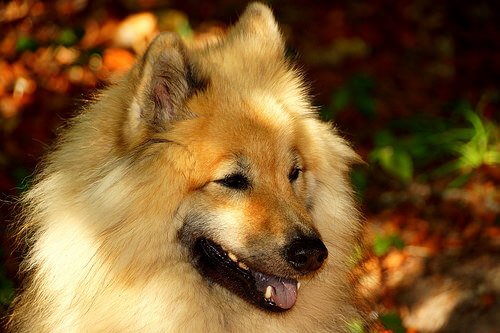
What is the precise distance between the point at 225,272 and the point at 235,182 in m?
0.35

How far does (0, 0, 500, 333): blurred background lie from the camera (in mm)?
4883

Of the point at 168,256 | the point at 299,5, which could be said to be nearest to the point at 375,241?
the point at 168,256

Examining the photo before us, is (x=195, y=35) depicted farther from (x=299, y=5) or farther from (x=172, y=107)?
(x=172, y=107)

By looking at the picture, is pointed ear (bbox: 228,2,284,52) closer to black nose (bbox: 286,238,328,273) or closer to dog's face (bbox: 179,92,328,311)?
dog's face (bbox: 179,92,328,311)

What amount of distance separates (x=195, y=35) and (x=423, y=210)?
2.76 m


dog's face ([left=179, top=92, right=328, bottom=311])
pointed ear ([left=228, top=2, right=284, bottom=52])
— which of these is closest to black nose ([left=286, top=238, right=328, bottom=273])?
dog's face ([left=179, top=92, right=328, bottom=311])

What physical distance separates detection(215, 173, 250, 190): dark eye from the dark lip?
0.74 ft

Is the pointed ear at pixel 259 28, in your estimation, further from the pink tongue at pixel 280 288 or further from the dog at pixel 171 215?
the pink tongue at pixel 280 288

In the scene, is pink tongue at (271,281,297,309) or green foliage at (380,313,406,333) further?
green foliage at (380,313,406,333)

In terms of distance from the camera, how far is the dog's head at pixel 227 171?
304cm

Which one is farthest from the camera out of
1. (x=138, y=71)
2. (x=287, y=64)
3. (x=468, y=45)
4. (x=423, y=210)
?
(x=468, y=45)

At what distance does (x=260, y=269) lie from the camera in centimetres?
309

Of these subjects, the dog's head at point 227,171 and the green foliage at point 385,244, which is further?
the green foliage at point 385,244

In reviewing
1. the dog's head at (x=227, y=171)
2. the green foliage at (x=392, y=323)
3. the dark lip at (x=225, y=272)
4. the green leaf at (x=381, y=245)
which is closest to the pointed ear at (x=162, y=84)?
the dog's head at (x=227, y=171)
